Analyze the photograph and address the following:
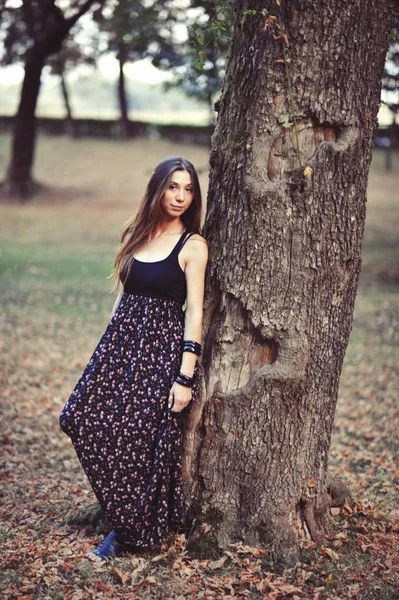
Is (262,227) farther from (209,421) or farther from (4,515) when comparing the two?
(4,515)

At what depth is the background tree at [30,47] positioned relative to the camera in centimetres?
1994

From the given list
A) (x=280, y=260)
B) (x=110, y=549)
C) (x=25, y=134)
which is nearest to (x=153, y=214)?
(x=280, y=260)

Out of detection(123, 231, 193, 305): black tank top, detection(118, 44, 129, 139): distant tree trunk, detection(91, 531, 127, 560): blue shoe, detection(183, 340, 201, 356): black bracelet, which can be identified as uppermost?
detection(118, 44, 129, 139): distant tree trunk

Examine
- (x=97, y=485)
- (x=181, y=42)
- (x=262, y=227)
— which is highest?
(x=181, y=42)

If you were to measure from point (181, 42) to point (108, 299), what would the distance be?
7.36m

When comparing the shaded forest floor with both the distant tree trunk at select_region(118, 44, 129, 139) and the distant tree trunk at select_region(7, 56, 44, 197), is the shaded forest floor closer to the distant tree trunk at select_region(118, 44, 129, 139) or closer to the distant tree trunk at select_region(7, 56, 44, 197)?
the distant tree trunk at select_region(7, 56, 44, 197)

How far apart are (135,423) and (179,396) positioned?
0.30m

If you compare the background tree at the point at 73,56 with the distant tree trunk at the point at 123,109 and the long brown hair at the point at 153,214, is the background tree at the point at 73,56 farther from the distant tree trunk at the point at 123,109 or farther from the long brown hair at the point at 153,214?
the long brown hair at the point at 153,214

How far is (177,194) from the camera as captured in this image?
3.66m

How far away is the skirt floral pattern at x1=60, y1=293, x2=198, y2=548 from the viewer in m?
3.56

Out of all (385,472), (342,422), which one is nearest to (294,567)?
(385,472)

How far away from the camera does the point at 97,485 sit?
3607 mm

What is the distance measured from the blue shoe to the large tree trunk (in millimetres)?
465

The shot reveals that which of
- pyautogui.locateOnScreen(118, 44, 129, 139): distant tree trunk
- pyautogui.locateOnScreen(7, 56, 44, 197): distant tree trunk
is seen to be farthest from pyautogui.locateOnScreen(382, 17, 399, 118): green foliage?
pyautogui.locateOnScreen(118, 44, 129, 139): distant tree trunk
